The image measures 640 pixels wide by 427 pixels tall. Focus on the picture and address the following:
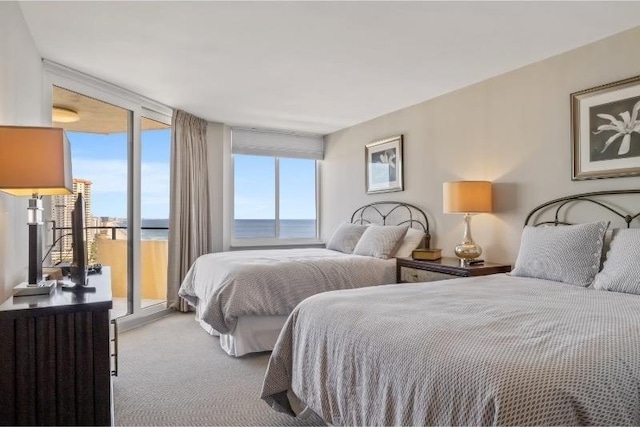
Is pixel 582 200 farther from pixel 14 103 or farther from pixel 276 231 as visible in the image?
pixel 276 231

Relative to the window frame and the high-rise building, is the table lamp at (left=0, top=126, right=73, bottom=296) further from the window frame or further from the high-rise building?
the window frame

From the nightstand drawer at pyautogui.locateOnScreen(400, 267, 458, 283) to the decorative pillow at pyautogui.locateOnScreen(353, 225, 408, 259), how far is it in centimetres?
34

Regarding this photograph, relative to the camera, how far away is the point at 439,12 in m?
2.43

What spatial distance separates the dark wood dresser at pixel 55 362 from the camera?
155 centimetres

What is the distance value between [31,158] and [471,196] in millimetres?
3026

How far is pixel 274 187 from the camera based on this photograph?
5961mm

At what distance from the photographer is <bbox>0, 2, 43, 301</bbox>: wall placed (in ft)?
6.70

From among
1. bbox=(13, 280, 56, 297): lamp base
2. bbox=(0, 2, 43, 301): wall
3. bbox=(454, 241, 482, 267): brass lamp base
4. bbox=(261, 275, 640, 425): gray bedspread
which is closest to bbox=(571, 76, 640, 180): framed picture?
bbox=(454, 241, 482, 267): brass lamp base

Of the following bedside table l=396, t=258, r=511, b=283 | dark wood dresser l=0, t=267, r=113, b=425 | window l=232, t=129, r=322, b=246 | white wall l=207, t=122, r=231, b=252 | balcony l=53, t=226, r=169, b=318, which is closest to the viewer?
dark wood dresser l=0, t=267, r=113, b=425

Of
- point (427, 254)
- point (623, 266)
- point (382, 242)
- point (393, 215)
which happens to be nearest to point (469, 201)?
point (427, 254)

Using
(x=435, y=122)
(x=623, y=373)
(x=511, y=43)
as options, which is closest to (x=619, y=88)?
(x=511, y=43)

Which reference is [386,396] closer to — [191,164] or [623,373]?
[623,373]

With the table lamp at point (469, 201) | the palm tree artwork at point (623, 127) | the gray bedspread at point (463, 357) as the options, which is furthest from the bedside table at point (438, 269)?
the palm tree artwork at point (623, 127)

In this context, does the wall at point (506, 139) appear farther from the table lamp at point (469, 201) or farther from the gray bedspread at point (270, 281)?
the gray bedspread at point (270, 281)
